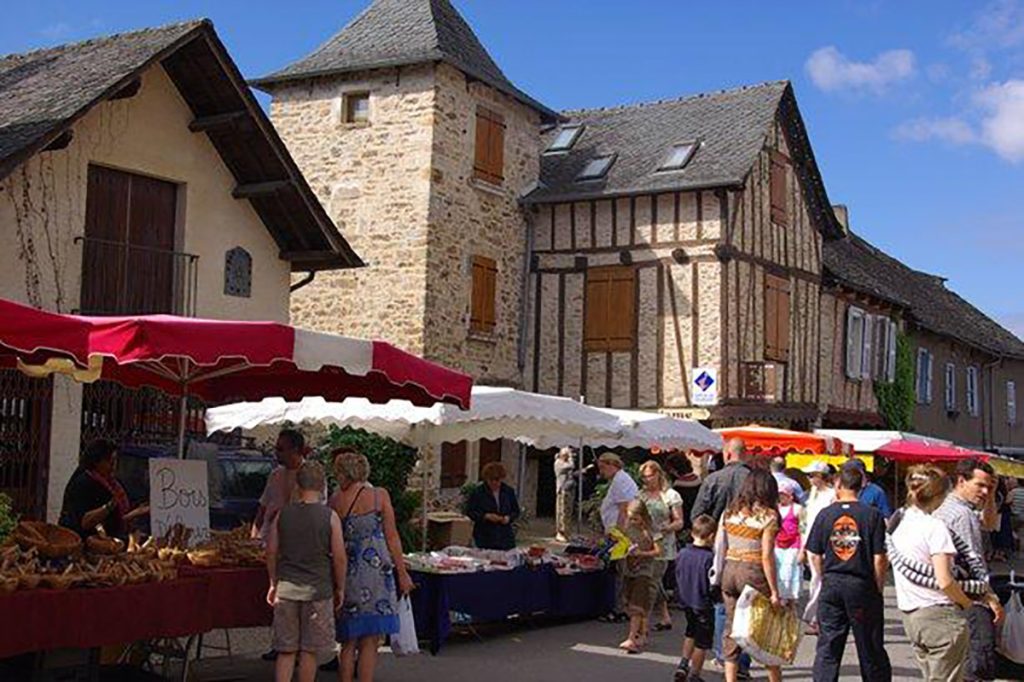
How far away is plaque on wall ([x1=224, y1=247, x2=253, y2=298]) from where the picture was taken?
49.4ft

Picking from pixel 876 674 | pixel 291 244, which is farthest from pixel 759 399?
pixel 876 674

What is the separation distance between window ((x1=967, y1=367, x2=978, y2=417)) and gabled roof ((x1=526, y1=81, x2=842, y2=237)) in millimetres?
10926

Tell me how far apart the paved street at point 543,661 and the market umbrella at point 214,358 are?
71.7 inches

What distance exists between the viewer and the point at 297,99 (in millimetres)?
21281

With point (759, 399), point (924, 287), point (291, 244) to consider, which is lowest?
point (759, 399)

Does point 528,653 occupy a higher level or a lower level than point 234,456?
lower

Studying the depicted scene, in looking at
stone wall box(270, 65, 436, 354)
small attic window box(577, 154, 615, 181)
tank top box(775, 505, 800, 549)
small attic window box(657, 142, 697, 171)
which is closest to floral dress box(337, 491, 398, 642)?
tank top box(775, 505, 800, 549)

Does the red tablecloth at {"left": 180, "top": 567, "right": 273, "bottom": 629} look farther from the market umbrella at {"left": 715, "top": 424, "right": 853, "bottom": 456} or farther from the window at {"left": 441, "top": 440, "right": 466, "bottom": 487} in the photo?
the window at {"left": 441, "top": 440, "right": 466, "bottom": 487}

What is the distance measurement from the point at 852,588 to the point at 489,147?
50.5 ft

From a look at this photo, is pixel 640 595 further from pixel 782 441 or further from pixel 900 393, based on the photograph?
pixel 900 393

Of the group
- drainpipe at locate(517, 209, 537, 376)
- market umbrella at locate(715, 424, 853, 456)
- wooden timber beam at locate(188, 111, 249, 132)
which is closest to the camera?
wooden timber beam at locate(188, 111, 249, 132)

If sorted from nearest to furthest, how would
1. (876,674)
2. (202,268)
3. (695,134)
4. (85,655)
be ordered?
1. (85,655)
2. (876,674)
3. (202,268)
4. (695,134)

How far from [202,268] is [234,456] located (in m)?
3.09

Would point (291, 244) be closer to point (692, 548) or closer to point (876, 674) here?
point (692, 548)
